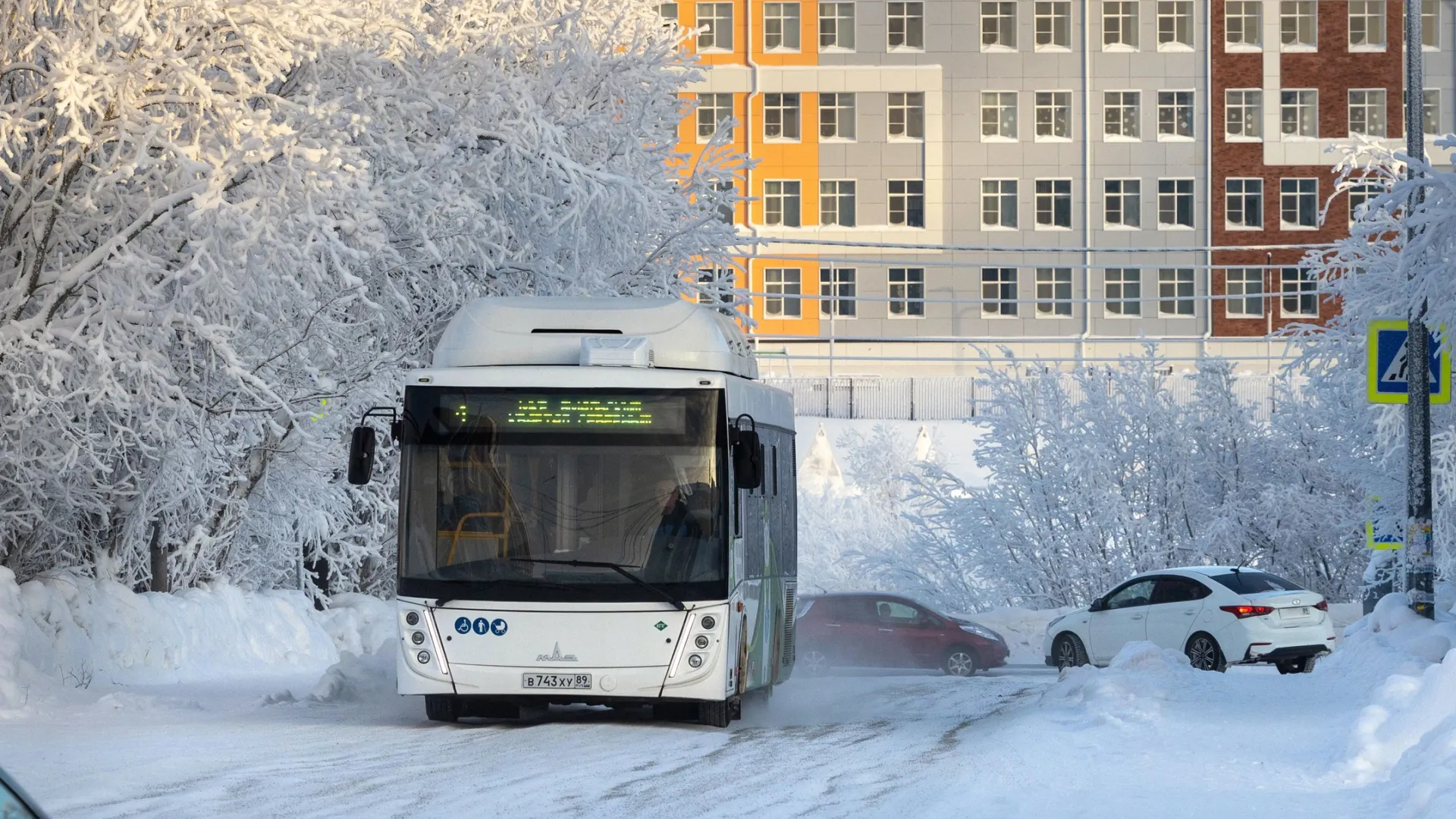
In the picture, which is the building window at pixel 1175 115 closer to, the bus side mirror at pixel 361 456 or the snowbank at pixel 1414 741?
the snowbank at pixel 1414 741

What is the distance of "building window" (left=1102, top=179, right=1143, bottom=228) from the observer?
76.5 metres

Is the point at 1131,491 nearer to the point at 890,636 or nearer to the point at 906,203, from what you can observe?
the point at 890,636

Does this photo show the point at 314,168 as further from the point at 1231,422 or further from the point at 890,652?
the point at 1231,422

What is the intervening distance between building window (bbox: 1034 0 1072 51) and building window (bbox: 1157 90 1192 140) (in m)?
4.20

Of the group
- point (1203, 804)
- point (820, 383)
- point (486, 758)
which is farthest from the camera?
point (820, 383)

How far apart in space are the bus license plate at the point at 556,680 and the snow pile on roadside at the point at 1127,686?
3654mm

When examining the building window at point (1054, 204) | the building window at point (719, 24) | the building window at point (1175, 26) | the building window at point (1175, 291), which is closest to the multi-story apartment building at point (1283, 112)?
the building window at point (1175, 26)

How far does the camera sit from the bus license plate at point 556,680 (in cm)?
1436

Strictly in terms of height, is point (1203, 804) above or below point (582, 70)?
below

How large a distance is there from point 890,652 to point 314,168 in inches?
667

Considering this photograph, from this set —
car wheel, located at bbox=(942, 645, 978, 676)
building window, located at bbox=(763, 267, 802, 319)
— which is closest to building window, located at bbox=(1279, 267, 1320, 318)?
building window, located at bbox=(763, 267, 802, 319)

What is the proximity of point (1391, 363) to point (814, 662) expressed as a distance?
12736mm

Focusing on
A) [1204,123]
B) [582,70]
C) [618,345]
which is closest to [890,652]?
[582,70]

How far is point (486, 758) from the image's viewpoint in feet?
42.1
